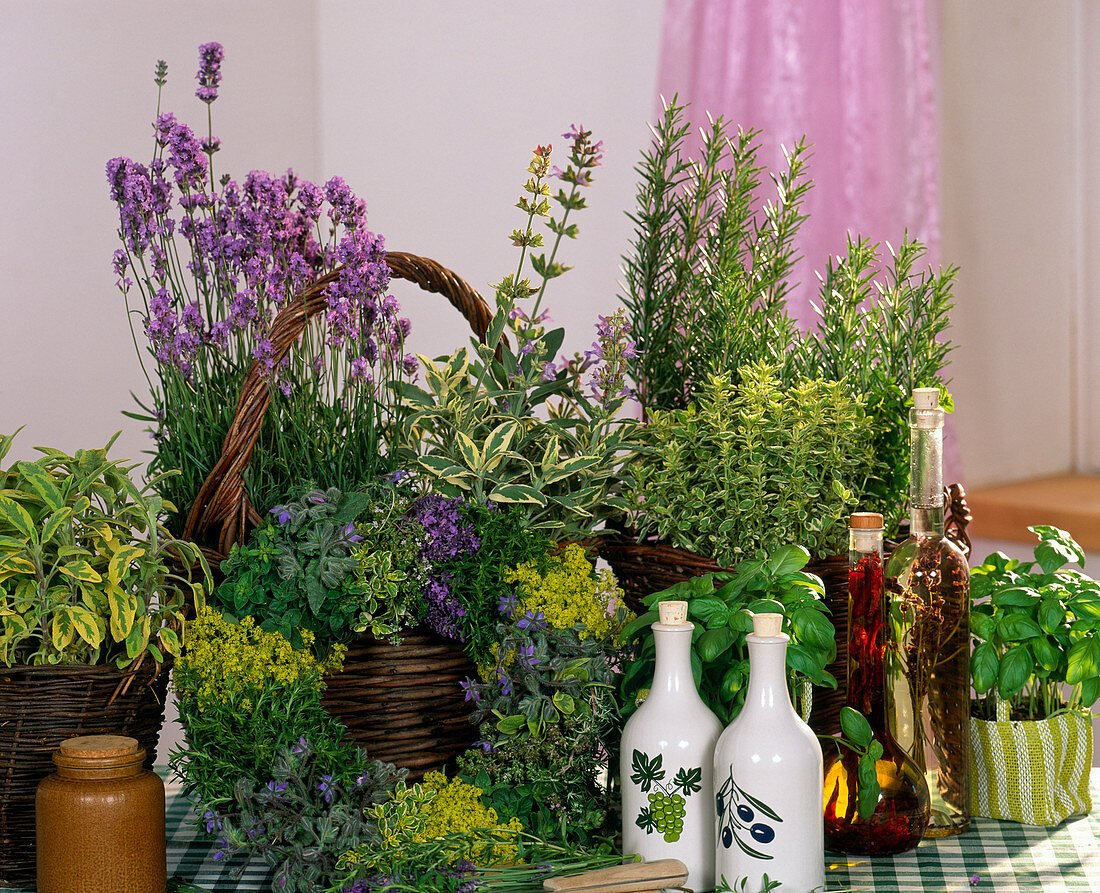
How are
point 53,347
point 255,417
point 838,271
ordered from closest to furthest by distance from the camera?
point 255,417 → point 838,271 → point 53,347

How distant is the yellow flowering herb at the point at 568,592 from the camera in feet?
3.00

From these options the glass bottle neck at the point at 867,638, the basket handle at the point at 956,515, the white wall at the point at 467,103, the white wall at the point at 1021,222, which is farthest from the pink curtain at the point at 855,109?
the glass bottle neck at the point at 867,638

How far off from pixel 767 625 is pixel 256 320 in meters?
0.53

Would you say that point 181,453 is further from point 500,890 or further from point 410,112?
point 410,112

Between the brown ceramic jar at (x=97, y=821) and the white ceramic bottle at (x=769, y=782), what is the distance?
0.42 metres

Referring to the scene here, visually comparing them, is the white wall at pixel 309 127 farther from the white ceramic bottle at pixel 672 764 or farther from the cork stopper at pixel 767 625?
the cork stopper at pixel 767 625

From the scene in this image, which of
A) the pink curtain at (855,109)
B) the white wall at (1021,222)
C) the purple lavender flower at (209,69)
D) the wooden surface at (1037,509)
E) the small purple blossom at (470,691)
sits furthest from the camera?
the white wall at (1021,222)

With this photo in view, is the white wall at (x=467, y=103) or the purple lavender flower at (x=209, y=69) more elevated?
the white wall at (x=467, y=103)

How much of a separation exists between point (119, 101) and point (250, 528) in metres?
1.31

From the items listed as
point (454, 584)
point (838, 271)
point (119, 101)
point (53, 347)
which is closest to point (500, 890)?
point (454, 584)

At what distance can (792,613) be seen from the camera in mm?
890

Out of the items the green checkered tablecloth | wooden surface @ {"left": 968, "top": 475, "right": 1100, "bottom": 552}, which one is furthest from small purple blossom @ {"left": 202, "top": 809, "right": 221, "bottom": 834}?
wooden surface @ {"left": 968, "top": 475, "right": 1100, "bottom": 552}

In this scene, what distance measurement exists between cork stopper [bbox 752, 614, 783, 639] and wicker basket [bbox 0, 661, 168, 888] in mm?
484

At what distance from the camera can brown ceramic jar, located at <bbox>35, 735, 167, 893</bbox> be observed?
81 cm
